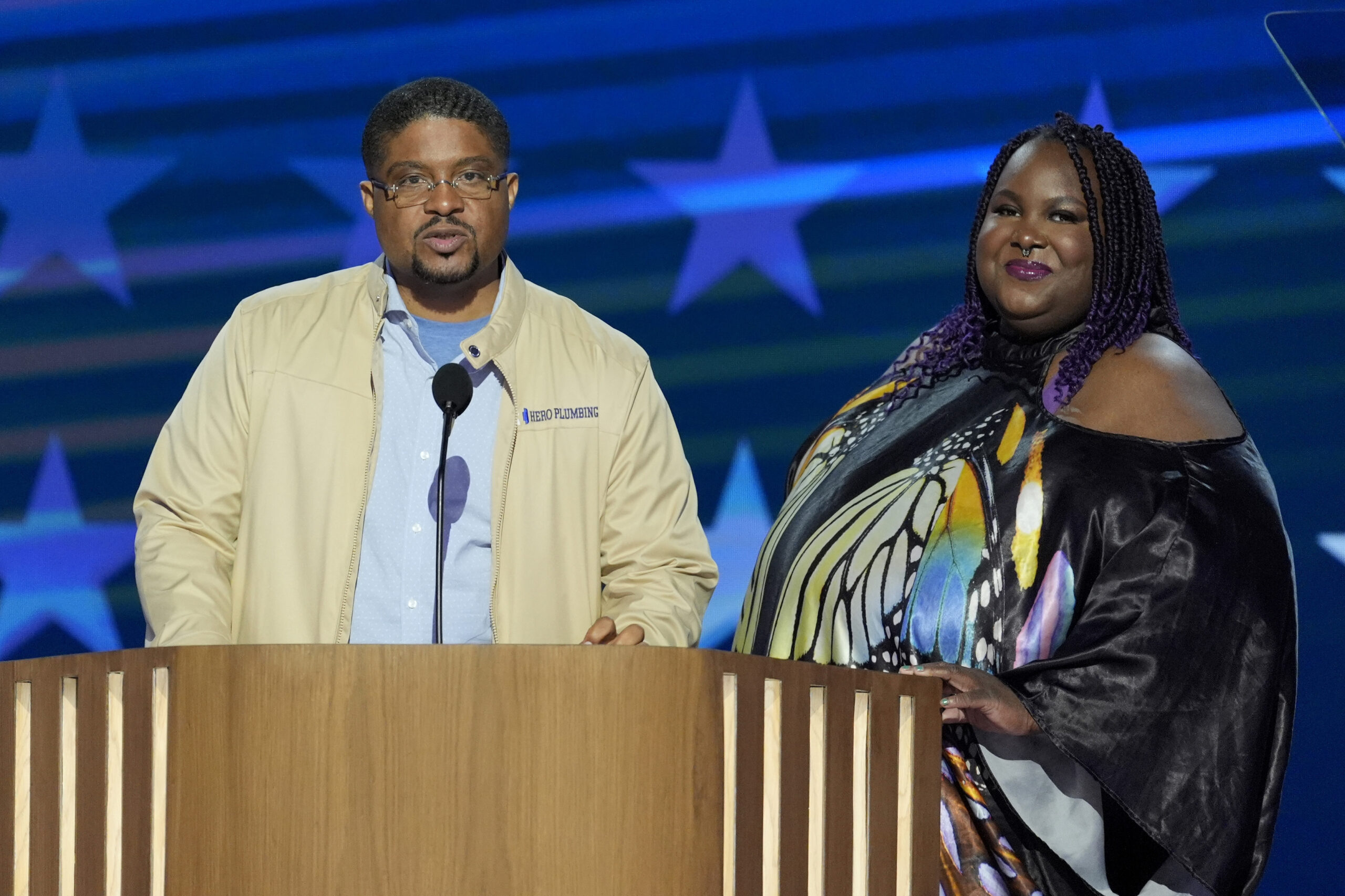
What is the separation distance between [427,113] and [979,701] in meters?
1.22

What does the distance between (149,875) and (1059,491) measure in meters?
1.38

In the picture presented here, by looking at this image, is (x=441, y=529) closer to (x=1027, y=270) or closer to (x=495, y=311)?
(x=495, y=311)

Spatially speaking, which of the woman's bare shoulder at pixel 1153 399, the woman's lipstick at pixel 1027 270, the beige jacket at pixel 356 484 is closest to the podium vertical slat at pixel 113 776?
the beige jacket at pixel 356 484

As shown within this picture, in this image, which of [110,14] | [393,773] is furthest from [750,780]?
[110,14]

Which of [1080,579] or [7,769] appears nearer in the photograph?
[7,769]

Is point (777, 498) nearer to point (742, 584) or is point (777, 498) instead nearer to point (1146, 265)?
point (742, 584)

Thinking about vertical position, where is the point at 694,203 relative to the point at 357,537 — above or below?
above

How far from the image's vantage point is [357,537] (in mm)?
2535

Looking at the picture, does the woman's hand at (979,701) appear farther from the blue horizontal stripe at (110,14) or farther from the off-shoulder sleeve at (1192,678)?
the blue horizontal stripe at (110,14)

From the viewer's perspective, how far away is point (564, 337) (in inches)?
108

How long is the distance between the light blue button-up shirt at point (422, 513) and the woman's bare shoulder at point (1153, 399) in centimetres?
91

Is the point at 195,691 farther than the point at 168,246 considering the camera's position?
No

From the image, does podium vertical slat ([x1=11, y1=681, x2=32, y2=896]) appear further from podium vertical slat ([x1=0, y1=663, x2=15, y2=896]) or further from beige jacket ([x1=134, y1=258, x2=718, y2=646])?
beige jacket ([x1=134, y1=258, x2=718, y2=646])

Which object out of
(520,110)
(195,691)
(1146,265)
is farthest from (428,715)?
(520,110)
